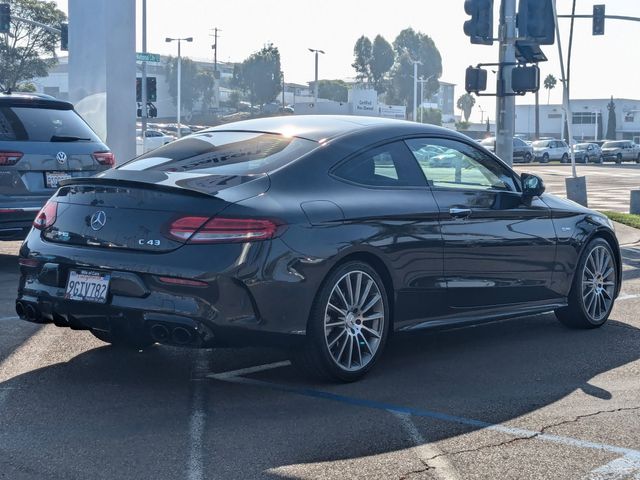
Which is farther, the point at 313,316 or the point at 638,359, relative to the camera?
the point at 638,359

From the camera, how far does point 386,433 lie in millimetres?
4980

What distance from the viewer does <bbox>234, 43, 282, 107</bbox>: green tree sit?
128000 mm

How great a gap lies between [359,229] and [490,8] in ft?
32.2

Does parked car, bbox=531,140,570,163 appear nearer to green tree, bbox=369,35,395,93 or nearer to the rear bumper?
the rear bumper

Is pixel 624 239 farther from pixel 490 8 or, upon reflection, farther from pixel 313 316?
pixel 313 316

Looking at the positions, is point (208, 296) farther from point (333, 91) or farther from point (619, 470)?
point (333, 91)

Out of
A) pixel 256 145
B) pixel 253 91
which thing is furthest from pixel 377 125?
pixel 253 91

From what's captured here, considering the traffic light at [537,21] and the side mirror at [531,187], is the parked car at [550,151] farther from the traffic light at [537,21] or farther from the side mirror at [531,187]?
the side mirror at [531,187]

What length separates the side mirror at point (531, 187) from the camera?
725 centimetres

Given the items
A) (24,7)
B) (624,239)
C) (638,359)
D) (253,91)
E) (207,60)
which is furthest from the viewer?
(207,60)

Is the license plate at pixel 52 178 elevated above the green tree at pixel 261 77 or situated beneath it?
situated beneath

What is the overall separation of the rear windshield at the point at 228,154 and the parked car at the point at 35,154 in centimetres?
402

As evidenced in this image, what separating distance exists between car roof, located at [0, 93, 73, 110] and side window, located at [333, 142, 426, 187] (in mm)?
5285

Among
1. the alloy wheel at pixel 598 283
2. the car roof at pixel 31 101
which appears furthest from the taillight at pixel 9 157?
the alloy wheel at pixel 598 283
